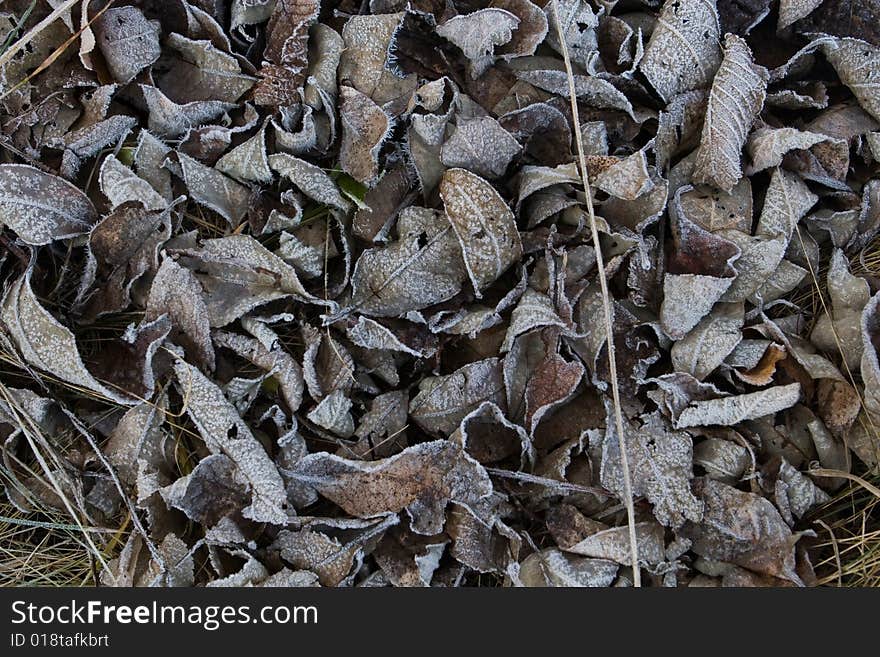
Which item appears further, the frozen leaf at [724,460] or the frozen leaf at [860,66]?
the frozen leaf at [860,66]

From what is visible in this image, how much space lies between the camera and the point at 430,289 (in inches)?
59.4

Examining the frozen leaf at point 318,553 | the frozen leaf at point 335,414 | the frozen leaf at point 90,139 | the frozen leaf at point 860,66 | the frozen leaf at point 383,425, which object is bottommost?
the frozen leaf at point 318,553

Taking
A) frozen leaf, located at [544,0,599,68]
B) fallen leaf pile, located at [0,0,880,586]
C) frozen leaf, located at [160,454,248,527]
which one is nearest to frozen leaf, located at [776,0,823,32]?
fallen leaf pile, located at [0,0,880,586]

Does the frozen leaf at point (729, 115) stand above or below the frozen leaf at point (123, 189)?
below

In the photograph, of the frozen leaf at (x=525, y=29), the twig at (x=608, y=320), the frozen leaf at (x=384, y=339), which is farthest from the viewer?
the frozen leaf at (x=525, y=29)

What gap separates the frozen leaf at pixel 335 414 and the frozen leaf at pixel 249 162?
0.45m

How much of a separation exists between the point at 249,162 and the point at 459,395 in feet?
1.97

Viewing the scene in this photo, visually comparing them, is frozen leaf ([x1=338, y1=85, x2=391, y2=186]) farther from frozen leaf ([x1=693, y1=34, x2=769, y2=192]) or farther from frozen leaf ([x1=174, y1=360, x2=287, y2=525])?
frozen leaf ([x1=693, y1=34, x2=769, y2=192])

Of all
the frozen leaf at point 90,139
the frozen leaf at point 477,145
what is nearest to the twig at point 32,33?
the frozen leaf at point 90,139

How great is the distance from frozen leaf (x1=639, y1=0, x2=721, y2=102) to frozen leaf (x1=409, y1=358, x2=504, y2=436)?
0.67 m

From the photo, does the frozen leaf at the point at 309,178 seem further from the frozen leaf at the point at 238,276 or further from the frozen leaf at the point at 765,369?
the frozen leaf at the point at 765,369

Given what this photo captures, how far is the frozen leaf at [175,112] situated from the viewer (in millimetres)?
1587

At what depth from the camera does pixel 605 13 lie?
1.68 meters

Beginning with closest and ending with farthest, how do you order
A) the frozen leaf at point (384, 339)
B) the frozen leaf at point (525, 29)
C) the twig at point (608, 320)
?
the twig at point (608, 320) < the frozen leaf at point (384, 339) < the frozen leaf at point (525, 29)
